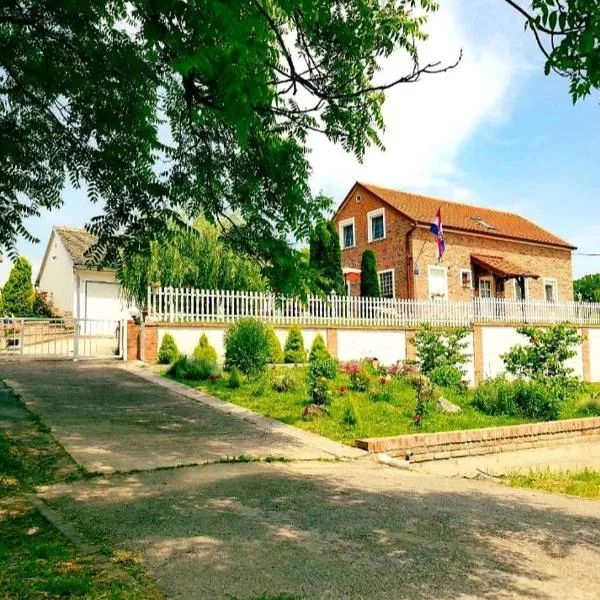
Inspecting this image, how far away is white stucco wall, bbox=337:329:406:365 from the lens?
19625mm

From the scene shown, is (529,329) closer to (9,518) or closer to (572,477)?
(572,477)

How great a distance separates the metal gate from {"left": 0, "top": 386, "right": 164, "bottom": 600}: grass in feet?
39.5

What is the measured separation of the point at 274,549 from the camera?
165 inches

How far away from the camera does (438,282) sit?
3020 centimetres

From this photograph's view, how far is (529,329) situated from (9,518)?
13.0 meters

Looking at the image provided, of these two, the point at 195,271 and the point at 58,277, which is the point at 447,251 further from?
the point at 58,277

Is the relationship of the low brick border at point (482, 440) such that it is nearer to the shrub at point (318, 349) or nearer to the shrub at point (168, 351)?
the shrub at point (318, 349)

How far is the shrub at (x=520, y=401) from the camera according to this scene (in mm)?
11859

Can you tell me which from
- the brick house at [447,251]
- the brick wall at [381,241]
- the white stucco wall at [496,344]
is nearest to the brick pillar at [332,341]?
the white stucco wall at [496,344]

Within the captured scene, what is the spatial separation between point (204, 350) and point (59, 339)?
40.5 feet

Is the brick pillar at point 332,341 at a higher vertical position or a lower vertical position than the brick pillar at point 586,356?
higher

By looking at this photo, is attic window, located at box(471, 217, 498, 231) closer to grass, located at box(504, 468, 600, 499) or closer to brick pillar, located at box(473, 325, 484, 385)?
brick pillar, located at box(473, 325, 484, 385)

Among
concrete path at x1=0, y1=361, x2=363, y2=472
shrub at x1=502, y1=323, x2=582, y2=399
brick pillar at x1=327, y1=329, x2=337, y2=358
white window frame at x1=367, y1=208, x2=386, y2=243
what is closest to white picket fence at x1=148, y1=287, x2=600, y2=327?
brick pillar at x1=327, y1=329, x2=337, y2=358

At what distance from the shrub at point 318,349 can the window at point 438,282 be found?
12.7m
